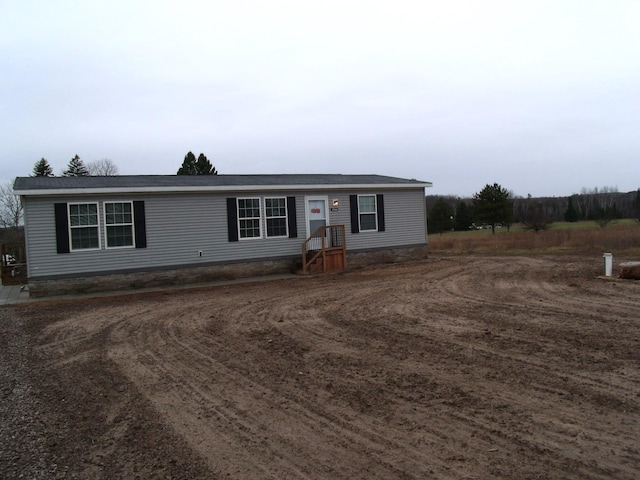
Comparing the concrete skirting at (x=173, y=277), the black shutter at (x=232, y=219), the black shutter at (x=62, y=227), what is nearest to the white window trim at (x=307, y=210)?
the concrete skirting at (x=173, y=277)

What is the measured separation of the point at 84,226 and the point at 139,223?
52.6 inches

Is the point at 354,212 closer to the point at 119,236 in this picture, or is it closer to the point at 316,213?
the point at 316,213

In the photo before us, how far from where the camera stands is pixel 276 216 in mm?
15242

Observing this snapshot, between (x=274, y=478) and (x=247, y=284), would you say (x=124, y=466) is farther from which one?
(x=247, y=284)

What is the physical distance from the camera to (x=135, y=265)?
13.3 m

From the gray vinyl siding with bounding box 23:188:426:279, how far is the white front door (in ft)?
0.54

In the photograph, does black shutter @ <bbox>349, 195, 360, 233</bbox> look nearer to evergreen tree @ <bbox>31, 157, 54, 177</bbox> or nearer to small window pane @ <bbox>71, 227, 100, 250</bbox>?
small window pane @ <bbox>71, 227, 100, 250</bbox>

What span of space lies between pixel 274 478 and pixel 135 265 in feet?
37.0

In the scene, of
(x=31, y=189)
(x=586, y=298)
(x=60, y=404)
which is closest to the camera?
(x=60, y=404)

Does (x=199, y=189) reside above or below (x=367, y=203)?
above

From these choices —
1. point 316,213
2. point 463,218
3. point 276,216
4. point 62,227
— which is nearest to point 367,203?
point 316,213

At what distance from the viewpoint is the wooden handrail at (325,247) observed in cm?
1506

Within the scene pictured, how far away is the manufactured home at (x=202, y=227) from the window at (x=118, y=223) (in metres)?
0.03

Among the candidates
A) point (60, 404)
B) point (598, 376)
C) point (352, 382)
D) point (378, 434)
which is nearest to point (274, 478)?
point (378, 434)
